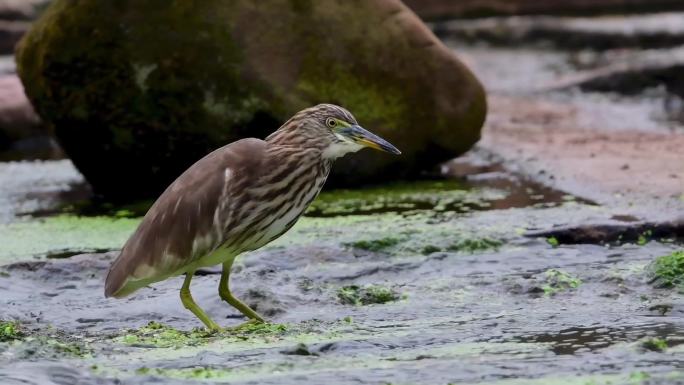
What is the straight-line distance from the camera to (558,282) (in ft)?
20.5

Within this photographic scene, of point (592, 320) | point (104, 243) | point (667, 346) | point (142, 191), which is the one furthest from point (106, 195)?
point (667, 346)

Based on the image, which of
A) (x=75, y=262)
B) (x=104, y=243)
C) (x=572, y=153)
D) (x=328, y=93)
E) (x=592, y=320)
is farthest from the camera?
(x=572, y=153)

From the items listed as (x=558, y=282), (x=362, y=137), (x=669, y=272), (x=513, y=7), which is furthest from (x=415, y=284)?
(x=513, y=7)

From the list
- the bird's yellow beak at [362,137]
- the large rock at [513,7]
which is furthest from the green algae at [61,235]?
the large rock at [513,7]

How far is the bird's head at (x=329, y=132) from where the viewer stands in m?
5.93

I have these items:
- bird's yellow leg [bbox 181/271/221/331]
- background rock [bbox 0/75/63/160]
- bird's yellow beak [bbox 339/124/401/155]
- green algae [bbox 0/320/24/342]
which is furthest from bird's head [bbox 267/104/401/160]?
background rock [bbox 0/75/63/160]

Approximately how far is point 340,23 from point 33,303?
307cm

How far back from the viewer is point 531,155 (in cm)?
970

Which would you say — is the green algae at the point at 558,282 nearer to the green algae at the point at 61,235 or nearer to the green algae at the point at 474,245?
the green algae at the point at 474,245

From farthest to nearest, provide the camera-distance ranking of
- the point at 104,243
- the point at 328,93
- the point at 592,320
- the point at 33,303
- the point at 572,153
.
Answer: the point at 572,153 → the point at 328,93 → the point at 104,243 → the point at 33,303 → the point at 592,320

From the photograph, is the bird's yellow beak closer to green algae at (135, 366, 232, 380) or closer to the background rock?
green algae at (135, 366, 232, 380)

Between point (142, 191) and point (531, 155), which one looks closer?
point (142, 191)

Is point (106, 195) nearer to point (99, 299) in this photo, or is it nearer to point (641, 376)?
point (99, 299)

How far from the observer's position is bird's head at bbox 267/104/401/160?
5926 mm
